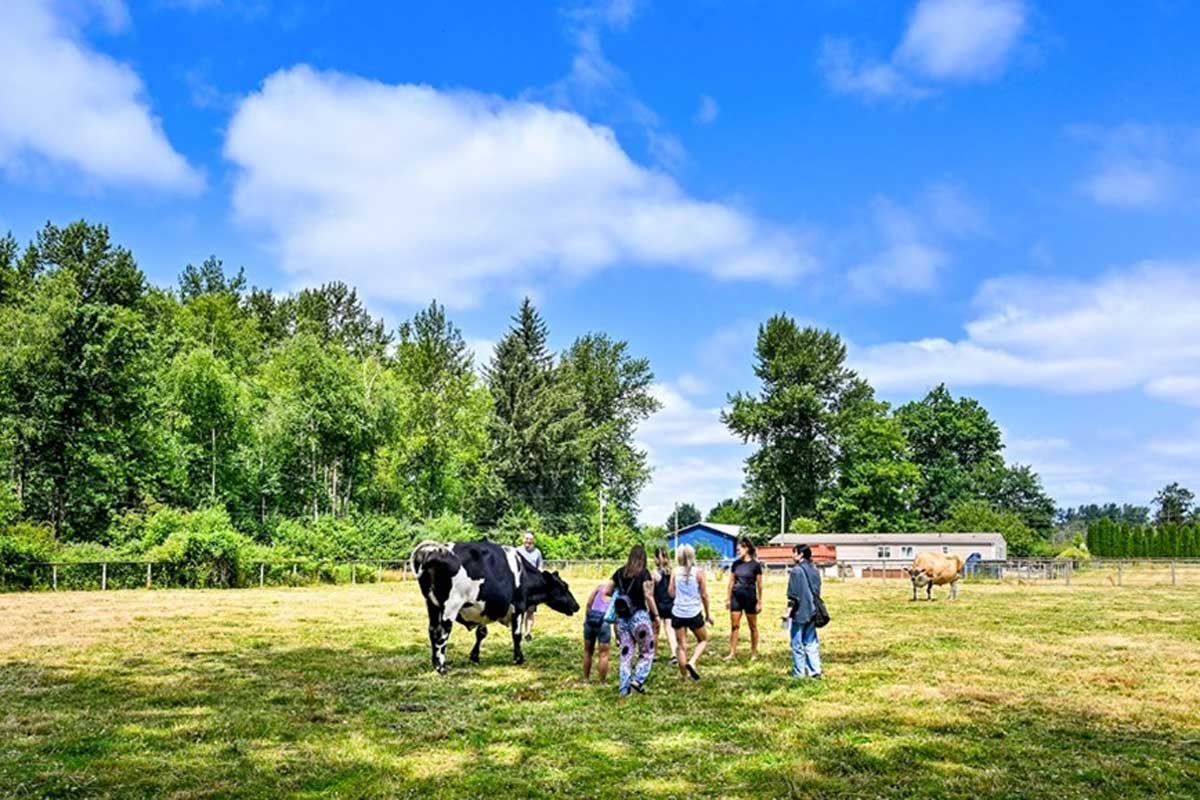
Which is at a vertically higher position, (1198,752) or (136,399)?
(136,399)

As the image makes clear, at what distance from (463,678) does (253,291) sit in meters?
73.6

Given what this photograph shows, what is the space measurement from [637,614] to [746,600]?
3327mm

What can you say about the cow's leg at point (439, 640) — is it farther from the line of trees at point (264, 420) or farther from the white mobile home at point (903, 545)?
the white mobile home at point (903, 545)

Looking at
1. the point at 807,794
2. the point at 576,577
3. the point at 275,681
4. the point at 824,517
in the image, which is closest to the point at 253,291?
the point at 576,577

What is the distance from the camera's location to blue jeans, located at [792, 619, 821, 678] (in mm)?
13141

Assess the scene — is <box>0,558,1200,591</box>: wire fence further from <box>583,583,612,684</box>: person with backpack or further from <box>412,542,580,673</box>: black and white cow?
<box>583,583,612,684</box>: person with backpack

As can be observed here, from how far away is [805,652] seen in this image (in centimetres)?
1320

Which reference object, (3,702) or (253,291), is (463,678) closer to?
(3,702)

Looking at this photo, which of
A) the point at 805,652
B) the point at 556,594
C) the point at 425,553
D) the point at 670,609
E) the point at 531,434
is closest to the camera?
the point at 805,652

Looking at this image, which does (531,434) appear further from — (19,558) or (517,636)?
(517,636)

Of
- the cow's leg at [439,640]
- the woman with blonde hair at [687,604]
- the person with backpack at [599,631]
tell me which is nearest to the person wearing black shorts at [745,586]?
the woman with blonde hair at [687,604]

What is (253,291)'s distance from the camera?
Result: 79.5 meters

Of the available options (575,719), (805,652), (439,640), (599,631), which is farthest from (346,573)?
(575,719)

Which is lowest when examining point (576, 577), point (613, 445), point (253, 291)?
point (576, 577)
